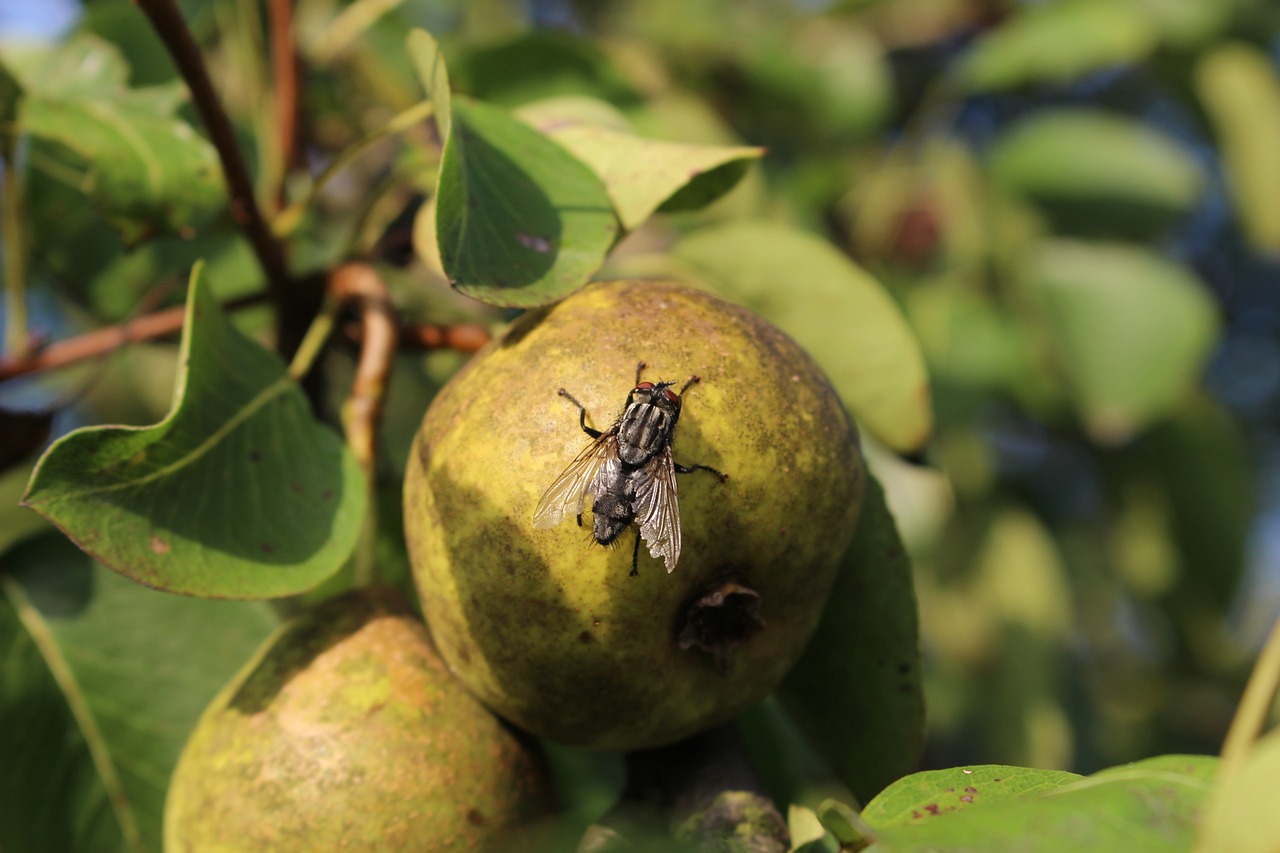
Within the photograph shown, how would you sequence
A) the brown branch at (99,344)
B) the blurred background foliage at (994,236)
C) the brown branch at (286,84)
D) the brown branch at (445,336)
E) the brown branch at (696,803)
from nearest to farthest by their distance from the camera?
1. the brown branch at (696,803)
2. the brown branch at (445,336)
3. the brown branch at (99,344)
4. the brown branch at (286,84)
5. the blurred background foliage at (994,236)

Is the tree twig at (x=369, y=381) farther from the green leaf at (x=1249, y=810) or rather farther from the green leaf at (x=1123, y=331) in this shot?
the green leaf at (x=1123, y=331)

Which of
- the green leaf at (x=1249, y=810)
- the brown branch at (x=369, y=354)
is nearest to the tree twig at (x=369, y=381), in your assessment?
the brown branch at (x=369, y=354)

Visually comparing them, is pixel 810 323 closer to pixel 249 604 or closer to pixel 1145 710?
pixel 249 604

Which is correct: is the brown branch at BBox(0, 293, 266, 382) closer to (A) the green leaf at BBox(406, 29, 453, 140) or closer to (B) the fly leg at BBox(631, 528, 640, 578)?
(A) the green leaf at BBox(406, 29, 453, 140)

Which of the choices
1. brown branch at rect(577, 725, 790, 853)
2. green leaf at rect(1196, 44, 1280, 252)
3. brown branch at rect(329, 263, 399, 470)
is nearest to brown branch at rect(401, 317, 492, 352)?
brown branch at rect(329, 263, 399, 470)

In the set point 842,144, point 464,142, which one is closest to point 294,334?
point 464,142

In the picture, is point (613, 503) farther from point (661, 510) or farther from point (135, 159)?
point (135, 159)
